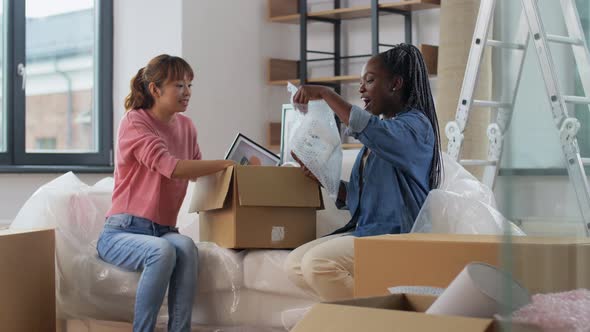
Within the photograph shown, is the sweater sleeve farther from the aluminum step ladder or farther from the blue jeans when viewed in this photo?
the aluminum step ladder

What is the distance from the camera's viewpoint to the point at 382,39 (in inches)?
190

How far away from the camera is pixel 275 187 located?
271 centimetres

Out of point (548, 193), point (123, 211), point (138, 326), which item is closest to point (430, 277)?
point (548, 193)

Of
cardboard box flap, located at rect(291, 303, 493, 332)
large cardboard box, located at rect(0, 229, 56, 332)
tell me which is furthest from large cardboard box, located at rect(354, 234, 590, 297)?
large cardboard box, located at rect(0, 229, 56, 332)

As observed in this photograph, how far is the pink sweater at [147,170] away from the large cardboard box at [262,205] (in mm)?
118

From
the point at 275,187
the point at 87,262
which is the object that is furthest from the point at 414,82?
the point at 87,262

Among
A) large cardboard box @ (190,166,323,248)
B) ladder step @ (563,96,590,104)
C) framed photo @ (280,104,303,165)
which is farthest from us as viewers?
framed photo @ (280,104,303,165)

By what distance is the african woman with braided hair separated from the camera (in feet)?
7.72

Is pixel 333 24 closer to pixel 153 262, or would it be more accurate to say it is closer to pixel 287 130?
pixel 287 130

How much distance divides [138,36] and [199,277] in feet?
7.02

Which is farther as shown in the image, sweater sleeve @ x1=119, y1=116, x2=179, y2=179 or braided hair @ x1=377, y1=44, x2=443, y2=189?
sweater sleeve @ x1=119, y1=116, x2=179, y2=179

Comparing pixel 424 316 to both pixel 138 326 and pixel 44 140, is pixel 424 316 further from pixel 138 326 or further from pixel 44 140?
pixel 44 140

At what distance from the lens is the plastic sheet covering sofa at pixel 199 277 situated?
2.71 metres

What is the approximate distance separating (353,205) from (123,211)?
72 cm
